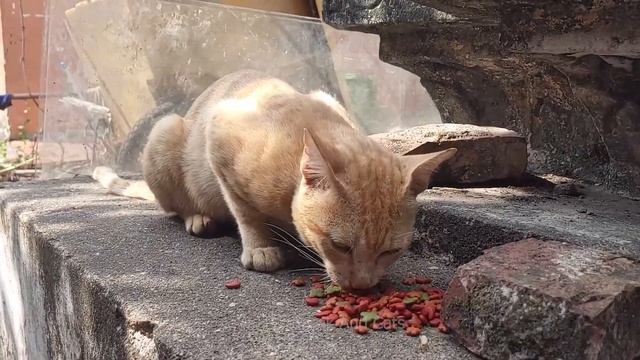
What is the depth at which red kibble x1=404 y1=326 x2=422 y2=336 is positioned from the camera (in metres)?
2.07

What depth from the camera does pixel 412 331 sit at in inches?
81.6

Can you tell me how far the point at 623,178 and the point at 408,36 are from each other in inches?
49.4

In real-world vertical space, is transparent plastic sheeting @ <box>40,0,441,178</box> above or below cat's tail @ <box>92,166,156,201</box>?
above

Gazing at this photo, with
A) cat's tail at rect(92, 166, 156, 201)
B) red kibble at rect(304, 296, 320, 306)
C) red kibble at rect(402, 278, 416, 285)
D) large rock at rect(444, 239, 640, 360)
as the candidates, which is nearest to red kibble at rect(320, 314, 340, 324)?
red kibble at rect(304, 296, 320, 306)

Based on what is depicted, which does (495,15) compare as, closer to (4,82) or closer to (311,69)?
(311,69)

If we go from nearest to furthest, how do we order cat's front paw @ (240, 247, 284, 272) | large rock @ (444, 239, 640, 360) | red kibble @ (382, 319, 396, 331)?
large rock @ (444, 239, 640, 360), red kibble @ (382, 319, 396, 331), cat's front paw @ (240, 247, 284, 272)

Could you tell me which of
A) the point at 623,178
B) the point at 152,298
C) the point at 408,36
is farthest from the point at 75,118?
the point at 623,178

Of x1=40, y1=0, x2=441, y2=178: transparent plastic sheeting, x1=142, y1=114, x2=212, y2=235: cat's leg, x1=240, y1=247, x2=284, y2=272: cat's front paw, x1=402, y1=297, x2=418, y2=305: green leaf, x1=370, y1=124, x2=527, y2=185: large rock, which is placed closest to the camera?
x1=402, y1=297, x2=418, y2=305: green leaf

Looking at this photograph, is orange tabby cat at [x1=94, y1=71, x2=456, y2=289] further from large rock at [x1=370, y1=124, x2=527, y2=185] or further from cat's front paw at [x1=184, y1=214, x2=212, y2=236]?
large rock at [x1=370, y1=124, x2=527, y2=185]

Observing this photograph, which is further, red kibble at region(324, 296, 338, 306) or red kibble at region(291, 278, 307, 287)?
red kibble at region(291, 278, 307, 287)

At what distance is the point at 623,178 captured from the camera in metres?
2.97

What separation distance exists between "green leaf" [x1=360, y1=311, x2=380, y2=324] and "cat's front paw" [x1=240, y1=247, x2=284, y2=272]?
1.99ft

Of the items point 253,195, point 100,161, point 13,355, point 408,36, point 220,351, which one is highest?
point 408,36

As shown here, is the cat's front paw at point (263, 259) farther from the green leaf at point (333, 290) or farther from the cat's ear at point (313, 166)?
the cat's ear at point (313, 166)
